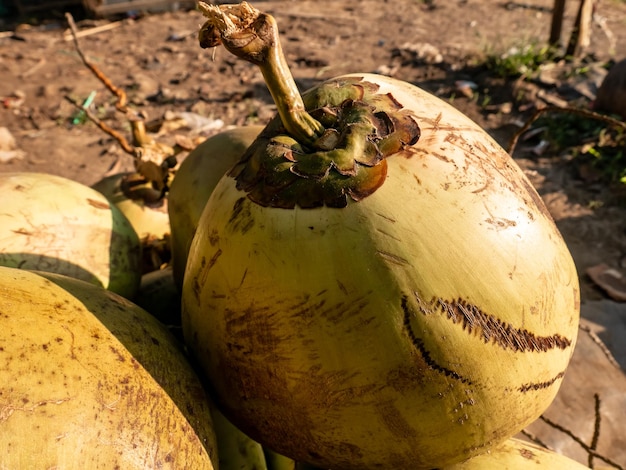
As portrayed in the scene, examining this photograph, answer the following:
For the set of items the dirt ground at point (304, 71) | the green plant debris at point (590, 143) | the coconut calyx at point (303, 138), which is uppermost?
the coconut calyx at point (303, 138)

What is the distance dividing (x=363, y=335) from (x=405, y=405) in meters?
0.14

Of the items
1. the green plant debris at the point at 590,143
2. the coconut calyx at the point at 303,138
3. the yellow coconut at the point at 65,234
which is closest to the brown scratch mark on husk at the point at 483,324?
the coconut calyx at the point at 303,138

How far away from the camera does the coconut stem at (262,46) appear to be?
1.02 metres

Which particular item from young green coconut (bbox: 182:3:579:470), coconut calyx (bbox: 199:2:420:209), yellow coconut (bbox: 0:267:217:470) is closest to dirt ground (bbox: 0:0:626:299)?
young green coconut (bbox: 182:3:579:470)

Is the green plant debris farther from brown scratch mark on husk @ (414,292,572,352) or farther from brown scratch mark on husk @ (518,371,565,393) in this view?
brown scratch mark on husk @ (414,292,572,352)

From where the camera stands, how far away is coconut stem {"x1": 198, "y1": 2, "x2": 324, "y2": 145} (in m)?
1.02

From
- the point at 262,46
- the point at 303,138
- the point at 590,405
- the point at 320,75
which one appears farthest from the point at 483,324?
the point at 320,75

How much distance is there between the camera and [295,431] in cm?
114

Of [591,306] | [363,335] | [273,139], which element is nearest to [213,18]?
[273,139]

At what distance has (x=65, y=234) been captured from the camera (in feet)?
5.26

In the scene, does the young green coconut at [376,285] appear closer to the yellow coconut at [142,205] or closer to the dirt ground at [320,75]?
the yellow coconut at [142,205]

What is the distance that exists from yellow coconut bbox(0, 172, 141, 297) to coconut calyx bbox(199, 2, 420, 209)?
0.62 m

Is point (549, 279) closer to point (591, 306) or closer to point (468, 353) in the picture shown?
point (468, 353)

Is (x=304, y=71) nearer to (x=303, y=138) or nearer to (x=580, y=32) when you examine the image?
(x=580, y=32)
